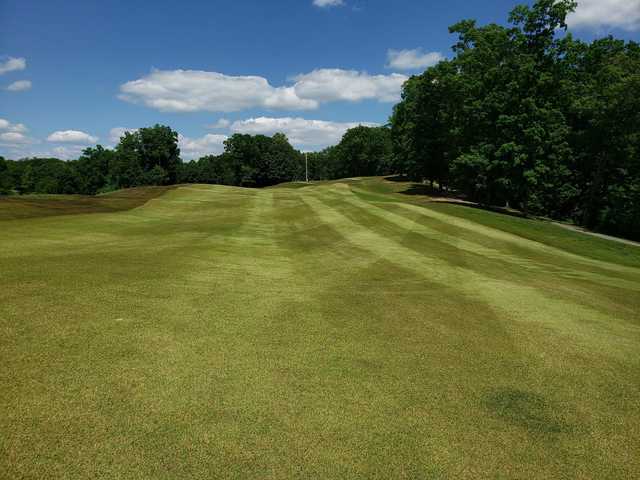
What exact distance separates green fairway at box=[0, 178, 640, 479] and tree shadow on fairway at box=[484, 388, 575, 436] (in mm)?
30

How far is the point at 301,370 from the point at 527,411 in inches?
137

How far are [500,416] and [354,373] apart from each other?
2228 mm

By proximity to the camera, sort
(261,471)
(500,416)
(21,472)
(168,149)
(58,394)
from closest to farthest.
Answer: (21,472)
(261,471)
(58,394)
(500,416)
(168,149)

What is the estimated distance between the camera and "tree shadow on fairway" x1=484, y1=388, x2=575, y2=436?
5.23 metres

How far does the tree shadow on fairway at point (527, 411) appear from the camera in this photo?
5.23 m

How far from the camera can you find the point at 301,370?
623 cm

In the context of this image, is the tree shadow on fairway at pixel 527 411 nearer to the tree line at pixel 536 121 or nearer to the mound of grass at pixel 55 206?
the mound of grass at pixel 55 206

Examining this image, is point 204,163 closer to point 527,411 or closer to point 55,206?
point 55,206

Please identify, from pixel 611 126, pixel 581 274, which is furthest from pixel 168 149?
pixel 581 274

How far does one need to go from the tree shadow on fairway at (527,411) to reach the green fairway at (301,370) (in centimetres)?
3

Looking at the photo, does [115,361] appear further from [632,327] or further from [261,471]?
[632,327]

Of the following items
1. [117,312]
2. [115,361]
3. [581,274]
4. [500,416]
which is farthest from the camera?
[581,274]

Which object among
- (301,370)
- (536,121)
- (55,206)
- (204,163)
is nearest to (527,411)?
(301,370)

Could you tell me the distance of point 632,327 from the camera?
31.8ft
